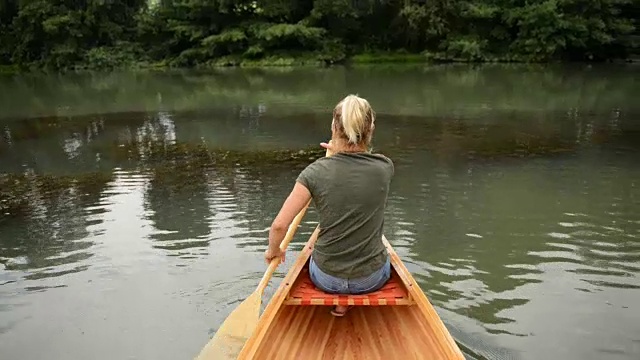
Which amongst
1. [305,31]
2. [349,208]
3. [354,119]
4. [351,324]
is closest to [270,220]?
[351,324]

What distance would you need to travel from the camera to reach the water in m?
4.33

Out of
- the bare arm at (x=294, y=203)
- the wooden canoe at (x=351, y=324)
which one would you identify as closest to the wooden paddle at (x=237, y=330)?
the wooden canoe at (x=351, y=324)

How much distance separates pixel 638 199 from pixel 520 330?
3.71m

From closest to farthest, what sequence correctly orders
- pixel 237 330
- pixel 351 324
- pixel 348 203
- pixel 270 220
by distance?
A: pixel 348 203
pixel 351 324
pixel 237 330
pixel 270 220

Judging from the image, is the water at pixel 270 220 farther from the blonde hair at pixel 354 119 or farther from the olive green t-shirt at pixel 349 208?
the blonde hair at pixel 354 119

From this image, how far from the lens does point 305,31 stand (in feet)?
93.8

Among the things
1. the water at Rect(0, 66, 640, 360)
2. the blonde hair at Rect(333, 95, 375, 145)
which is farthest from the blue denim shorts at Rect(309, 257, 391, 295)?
the water at Rect(0, 66, 640, 360)

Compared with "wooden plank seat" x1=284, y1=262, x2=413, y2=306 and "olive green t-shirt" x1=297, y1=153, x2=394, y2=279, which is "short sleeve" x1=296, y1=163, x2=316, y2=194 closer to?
"olive green t-shirt" x1=297, y1=153, x2=394, y2=279

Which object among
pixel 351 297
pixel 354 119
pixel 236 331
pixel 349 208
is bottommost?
pixel 236 331

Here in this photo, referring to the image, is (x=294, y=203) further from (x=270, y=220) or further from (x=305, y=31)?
(x=305, y=31)

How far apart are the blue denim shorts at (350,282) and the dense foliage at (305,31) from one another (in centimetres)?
2539

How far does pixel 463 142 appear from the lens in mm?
10320

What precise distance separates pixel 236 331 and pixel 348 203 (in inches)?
46.6

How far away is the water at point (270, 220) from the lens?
4.33m
